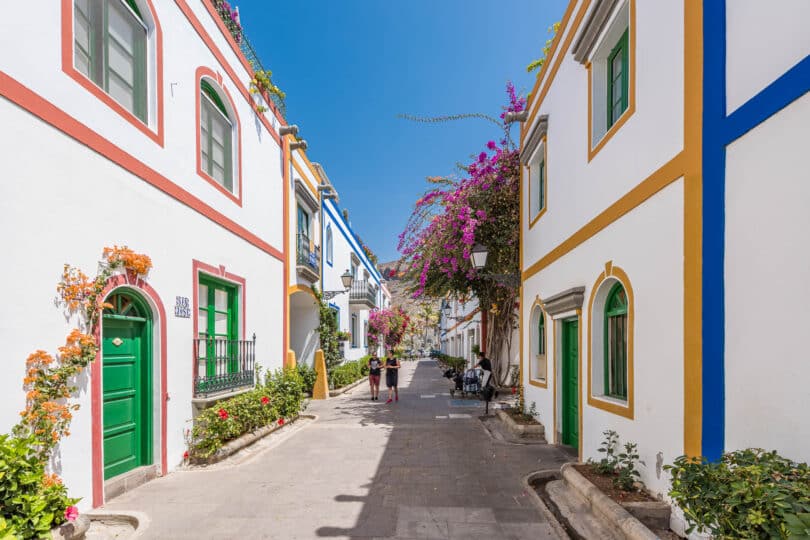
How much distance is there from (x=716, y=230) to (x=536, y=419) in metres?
5.89

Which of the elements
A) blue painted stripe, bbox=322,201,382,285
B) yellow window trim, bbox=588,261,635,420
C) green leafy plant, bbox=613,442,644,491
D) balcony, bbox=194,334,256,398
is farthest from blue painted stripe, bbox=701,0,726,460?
blue painted stripe, bbox=322,201,382,285

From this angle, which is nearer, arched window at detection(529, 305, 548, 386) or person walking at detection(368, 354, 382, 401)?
arched window at detection(529, 305, 548, 386)

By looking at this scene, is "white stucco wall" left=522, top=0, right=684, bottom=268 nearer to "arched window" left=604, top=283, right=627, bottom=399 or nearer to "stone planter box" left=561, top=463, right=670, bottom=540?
"arched window" left=604, top=283, right=627, bottom=399

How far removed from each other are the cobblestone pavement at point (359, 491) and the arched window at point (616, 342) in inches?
63.8

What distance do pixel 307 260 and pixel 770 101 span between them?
1124 cm

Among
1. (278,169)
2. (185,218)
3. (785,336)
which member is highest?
(278,169)

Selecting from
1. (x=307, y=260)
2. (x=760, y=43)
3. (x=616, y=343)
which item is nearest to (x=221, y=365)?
(x=307, y=260)

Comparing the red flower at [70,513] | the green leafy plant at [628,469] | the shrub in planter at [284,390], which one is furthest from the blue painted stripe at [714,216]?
the shrub in planter at [284,390]

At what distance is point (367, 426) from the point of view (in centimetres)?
948

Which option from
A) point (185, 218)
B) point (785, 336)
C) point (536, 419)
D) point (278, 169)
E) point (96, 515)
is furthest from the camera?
point (278, 169)

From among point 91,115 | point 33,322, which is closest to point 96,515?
point 33,322

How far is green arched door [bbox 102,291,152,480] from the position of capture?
515cm

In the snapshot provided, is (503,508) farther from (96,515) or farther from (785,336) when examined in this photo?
(96,515)

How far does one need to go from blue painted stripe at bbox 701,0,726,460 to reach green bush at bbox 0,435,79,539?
16.3 ft
